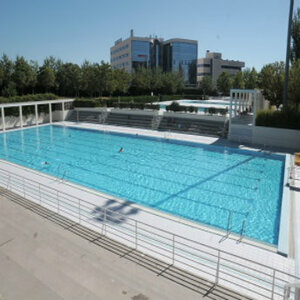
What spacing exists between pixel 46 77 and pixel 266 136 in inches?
1017

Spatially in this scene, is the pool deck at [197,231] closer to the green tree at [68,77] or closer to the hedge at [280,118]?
the hedge at [280,118]

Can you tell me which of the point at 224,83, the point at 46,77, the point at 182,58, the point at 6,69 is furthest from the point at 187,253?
the point at 182,58

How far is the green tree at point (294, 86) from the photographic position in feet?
59.8

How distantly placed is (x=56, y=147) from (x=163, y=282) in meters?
16.1

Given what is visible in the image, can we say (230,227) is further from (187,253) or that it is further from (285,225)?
(187,253)

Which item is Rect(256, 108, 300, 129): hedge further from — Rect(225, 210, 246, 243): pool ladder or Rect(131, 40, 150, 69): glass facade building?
Rect(131, 40, 150, 69): glass facade building

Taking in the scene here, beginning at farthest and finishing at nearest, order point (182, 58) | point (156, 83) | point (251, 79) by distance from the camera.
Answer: point (182, 58), point (156, 83), point (251, 79)

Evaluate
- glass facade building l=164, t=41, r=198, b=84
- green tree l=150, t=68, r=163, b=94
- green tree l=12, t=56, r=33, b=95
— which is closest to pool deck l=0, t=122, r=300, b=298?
green tree l=12, t=56, r=33, b=95

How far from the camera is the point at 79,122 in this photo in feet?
95.8

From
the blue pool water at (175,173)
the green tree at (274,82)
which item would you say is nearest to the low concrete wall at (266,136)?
the blue pool water at (175,173)

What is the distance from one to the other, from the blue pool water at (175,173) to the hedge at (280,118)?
9.90 feet

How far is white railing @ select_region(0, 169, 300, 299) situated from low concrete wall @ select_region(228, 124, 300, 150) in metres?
13.4

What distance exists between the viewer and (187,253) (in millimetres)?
6473

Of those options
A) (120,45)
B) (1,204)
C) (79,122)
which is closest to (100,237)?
(1,204)
